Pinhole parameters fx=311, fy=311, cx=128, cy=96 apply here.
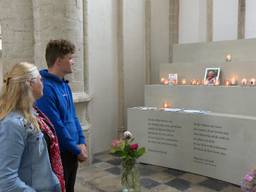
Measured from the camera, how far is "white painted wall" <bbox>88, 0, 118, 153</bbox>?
4.15 meters

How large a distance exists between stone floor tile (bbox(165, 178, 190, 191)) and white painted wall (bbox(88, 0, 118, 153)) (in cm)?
146

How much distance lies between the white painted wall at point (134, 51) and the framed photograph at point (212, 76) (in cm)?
147

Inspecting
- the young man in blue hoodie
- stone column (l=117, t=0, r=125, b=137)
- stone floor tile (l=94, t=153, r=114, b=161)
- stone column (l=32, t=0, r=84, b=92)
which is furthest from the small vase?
stone column (l=117, t=0, r=125, b=137)

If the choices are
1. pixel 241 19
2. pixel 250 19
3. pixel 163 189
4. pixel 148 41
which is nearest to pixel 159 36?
pixel 148 41

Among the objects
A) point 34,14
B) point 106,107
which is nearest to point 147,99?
point 106,107

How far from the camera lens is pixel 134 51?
4773 millimetres

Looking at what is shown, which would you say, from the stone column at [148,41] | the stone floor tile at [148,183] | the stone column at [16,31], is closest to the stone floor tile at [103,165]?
the stone floor tile at [148,183]

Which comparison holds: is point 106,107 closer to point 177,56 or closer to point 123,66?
point 123,66

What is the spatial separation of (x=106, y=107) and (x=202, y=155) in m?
1.69

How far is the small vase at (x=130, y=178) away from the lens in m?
1.93

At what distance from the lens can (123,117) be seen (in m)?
4.64

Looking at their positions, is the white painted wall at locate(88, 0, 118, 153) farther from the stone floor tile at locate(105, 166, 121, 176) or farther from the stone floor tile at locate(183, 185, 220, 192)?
the stone floor tile at locate(183, 185, 220, 192)

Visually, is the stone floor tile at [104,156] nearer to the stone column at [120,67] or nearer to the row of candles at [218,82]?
the stone column at [120,67]

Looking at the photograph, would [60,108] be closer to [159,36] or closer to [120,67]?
[120,67]
